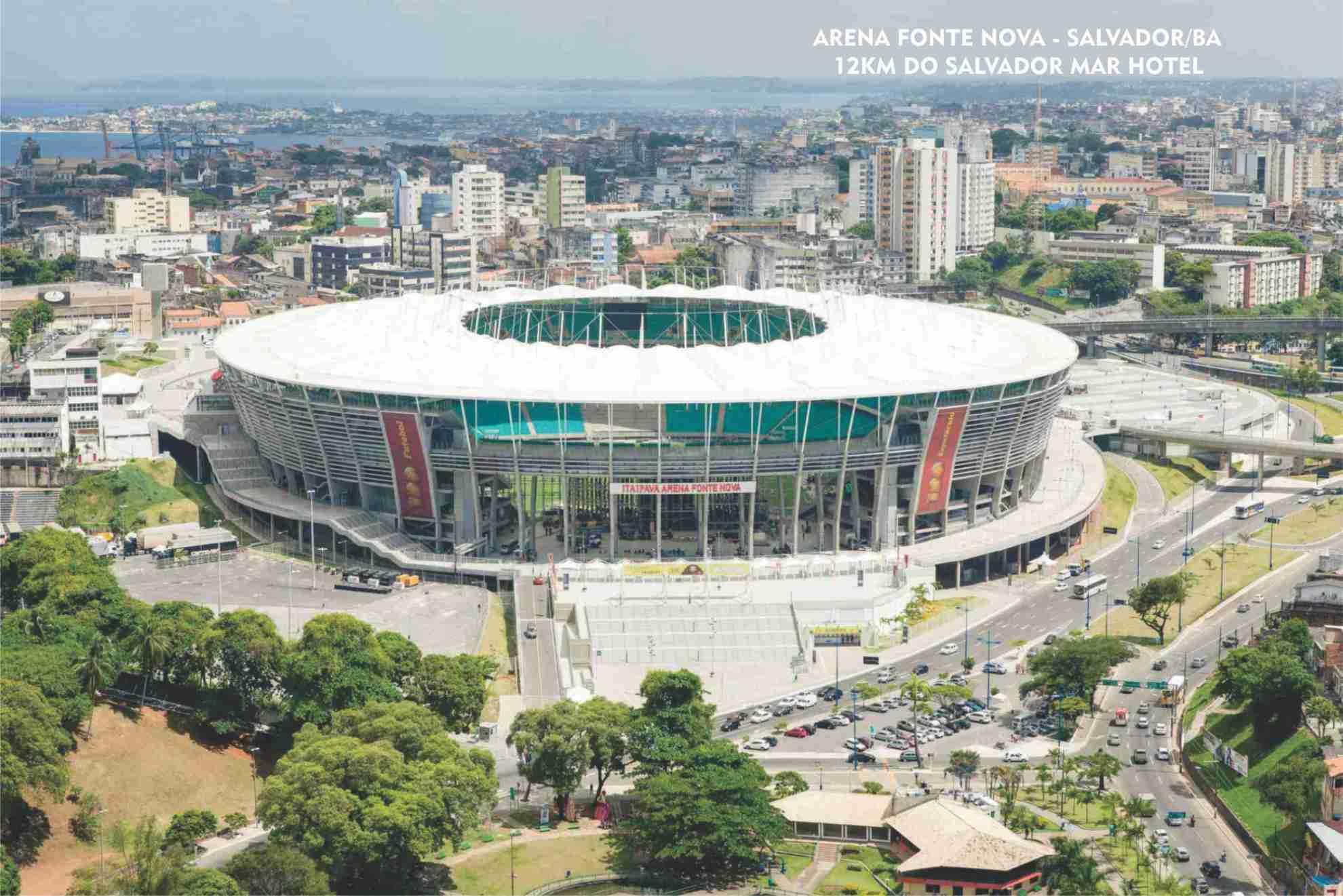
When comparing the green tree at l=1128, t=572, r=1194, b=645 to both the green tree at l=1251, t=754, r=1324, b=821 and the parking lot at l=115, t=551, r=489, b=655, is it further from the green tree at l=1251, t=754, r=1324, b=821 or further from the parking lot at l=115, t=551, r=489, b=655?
the parking lot at l=115, t=551, r=489, b=655

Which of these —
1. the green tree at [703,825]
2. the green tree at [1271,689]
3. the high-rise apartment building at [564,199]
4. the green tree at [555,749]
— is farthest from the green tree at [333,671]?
the high-rise apartment building at [564,199]

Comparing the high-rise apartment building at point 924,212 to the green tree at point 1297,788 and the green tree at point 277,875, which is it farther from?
the green tree at point 277,875

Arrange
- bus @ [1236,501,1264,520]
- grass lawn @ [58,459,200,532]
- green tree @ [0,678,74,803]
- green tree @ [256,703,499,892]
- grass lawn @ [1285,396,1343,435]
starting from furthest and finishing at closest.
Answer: grass lawn @ [1285,396,1343,435], bus @ [1236,501,1264,520], grass lawn @ [58,459,200,532], green tree @ [0,678,74,803], green tree @ [256,703,499,892]

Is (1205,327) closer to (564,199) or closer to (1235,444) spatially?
(1235,444)

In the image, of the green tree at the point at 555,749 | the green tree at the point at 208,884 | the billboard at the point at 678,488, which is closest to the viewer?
the green tree at the point at 208,884

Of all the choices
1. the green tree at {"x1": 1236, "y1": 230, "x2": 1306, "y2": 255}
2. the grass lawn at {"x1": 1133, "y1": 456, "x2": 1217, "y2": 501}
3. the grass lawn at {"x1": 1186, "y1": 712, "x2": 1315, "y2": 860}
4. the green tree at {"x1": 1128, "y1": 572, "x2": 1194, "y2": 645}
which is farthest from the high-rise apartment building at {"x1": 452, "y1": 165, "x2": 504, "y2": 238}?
the grass lawn at {"x1": 1186, "y1": 712, "x2": 1315, "y2": 860}

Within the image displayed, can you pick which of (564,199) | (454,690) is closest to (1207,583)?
(454,690)
